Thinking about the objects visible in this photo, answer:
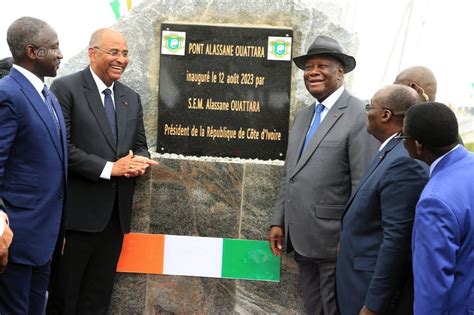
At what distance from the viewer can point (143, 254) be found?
4.86 meters

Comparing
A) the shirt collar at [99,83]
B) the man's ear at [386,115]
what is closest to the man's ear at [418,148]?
the man's ear at [386,115]

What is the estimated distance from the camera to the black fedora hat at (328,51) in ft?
14.3

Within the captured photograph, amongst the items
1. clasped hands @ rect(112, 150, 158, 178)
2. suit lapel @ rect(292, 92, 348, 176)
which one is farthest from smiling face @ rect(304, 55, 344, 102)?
clasped hands @ rect(112, 150, 158, 178)

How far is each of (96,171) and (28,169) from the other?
784 millimetres

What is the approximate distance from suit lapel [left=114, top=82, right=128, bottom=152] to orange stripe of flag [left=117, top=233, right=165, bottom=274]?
0.68 m

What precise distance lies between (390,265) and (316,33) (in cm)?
220

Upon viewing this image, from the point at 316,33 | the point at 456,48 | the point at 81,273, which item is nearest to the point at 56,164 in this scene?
the point at 81,273

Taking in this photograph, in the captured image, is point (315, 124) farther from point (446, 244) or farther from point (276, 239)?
point (446, 244)

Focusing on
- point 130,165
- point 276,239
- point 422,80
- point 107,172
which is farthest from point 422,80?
point 107,172

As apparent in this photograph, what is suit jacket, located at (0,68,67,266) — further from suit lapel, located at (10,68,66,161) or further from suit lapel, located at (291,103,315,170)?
suit lapel, located at (291,103,315,170)

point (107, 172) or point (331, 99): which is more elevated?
point (331, 99)

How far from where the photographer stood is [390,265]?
306 cm

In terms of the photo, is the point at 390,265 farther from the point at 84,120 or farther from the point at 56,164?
the point at 84,120

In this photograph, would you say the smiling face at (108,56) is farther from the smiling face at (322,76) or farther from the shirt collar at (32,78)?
the smiling face at (322,76)
